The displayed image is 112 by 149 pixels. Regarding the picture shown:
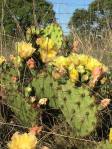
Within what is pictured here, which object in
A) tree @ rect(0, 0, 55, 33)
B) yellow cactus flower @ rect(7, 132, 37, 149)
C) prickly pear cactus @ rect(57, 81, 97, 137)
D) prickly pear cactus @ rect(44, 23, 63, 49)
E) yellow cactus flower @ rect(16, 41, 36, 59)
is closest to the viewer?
yellow cactus flower @ rect(7, 132, 37, 149)

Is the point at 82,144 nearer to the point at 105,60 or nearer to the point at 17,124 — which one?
the point at 17,124

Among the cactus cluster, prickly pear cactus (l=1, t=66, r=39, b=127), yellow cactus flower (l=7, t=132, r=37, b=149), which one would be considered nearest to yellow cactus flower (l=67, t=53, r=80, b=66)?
the cactus cluster

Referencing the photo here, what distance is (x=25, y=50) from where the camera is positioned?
6.85 ft

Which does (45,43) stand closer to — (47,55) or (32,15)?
(47,55)

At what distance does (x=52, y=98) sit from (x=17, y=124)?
0.24 m

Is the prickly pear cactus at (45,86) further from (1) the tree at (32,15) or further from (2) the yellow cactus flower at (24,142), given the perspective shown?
(1) the tree at (32,15)

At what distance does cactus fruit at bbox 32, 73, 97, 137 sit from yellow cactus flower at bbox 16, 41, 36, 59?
0.50 feet

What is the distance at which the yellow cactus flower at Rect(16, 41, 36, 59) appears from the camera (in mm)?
2070

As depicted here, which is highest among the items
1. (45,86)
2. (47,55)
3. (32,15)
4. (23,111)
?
(32,15)

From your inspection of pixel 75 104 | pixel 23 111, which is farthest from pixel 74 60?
pixel 23 111

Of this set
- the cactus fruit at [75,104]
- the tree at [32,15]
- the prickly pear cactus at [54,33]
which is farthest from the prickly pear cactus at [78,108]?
the tree at [32,15]

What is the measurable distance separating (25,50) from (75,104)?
0.38 metres

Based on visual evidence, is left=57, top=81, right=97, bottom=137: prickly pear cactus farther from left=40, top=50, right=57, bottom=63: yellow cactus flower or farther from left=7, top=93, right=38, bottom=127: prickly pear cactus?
left=40, top=50, right=57, bottom=63: yellow cactus flower

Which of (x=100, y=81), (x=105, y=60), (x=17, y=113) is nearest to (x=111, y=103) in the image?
(x=100, y=81)
